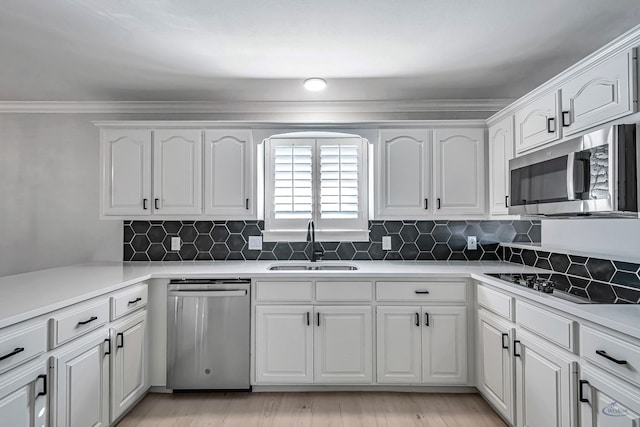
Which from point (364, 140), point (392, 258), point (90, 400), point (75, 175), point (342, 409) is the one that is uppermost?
point (364, 140)

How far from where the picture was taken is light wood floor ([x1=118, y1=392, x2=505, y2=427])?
225 centimetres

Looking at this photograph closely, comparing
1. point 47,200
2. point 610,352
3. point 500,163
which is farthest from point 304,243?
point 47,200

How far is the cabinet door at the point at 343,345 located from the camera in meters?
2.55

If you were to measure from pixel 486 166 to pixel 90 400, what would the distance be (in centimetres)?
306

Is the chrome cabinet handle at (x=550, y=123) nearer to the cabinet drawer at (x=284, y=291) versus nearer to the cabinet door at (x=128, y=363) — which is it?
the cabinet drawer at (x=284, y=291)

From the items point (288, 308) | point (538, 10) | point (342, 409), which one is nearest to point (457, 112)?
point (538, 10)

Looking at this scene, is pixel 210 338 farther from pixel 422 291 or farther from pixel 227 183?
pixel 422 291

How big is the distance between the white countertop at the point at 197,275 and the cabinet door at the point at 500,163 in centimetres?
49

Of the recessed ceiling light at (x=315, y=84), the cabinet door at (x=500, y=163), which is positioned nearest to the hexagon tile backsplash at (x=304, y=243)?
the cabinet door at (x=500, y=163)

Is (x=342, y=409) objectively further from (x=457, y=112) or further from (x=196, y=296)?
(x=457, y=112)

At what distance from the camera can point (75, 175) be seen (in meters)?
3.25

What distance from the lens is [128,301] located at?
2.27 meters

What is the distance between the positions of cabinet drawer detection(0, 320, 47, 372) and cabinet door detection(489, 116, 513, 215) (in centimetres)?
282

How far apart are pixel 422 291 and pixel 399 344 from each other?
41 centimetres
